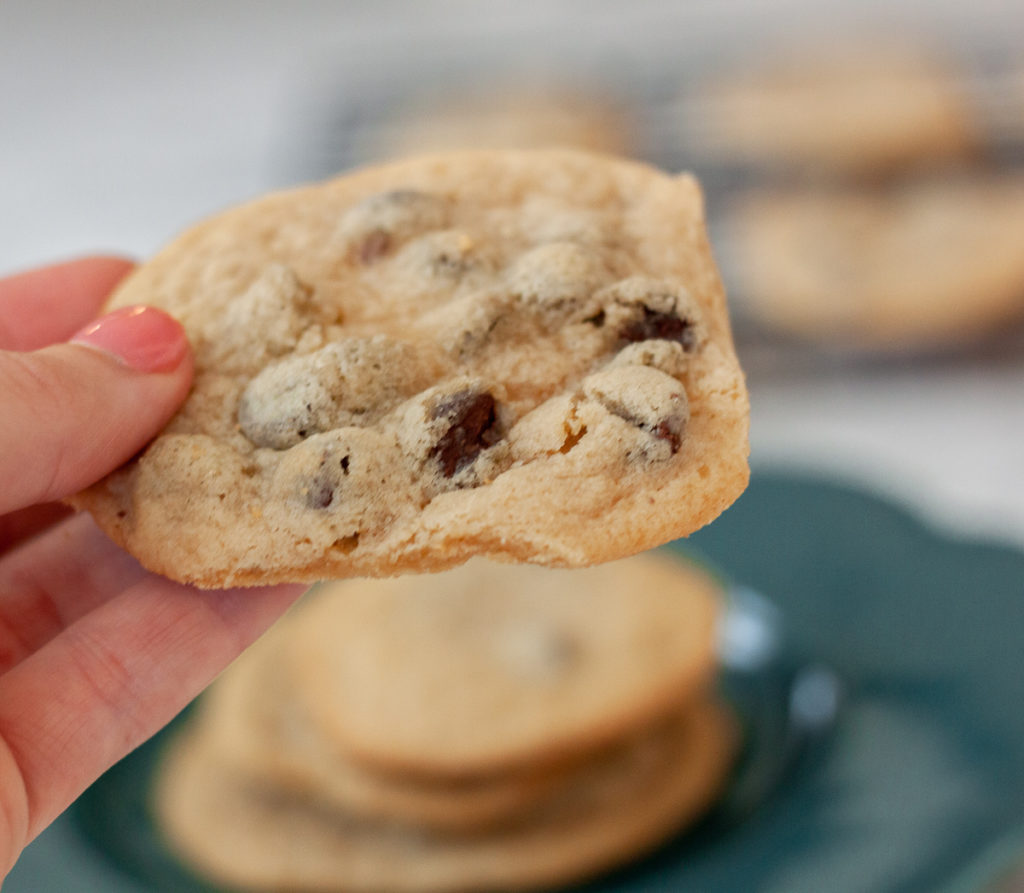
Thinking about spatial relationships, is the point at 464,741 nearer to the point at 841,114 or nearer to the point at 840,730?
the point at 840,730

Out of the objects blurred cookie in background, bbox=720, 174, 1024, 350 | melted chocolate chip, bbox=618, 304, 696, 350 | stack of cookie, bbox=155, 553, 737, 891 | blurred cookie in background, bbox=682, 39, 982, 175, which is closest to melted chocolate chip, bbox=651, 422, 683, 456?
melted chocolate chip, bbox=618, 304, 696, 350

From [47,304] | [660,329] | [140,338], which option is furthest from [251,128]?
[660,329]

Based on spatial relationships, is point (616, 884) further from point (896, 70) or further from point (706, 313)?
point (896, 70)

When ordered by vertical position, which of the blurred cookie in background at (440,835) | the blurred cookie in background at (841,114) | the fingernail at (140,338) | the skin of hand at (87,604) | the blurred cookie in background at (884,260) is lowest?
the blurred cookie in background at (440,835)

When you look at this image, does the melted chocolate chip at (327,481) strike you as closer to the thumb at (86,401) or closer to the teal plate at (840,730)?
the thumb at (86,401)

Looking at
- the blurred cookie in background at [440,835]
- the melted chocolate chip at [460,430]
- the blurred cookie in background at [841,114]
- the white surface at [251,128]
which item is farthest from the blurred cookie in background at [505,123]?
the melted chocolate chip at [460,430]
